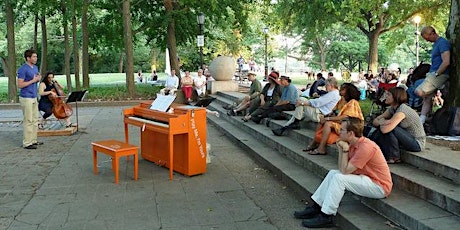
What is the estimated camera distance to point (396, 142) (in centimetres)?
542

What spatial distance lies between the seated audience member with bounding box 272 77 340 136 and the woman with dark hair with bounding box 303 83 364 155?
39.0 inches

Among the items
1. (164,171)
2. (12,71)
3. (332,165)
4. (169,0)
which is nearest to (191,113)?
(164,171)

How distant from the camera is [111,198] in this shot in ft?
18.9

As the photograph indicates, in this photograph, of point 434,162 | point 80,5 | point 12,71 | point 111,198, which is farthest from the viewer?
point 80,5

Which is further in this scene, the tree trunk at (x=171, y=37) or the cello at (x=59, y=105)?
the tree trunk at (x=171, y=37)

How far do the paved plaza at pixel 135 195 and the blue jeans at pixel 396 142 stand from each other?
1.23 metres

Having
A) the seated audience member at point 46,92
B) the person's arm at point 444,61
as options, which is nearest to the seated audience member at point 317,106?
the person's arm at point 444,61

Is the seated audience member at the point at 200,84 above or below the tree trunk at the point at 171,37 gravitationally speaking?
below

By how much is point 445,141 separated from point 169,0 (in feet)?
59.0

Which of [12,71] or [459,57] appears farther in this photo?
[12,71]

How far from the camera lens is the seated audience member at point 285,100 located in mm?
9750

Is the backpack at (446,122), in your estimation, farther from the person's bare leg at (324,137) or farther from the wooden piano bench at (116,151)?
the wooden piano bench at (116,151)

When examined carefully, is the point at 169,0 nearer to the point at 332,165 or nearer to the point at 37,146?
the point at 37,146

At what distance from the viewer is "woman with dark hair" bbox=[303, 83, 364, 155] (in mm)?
6438
